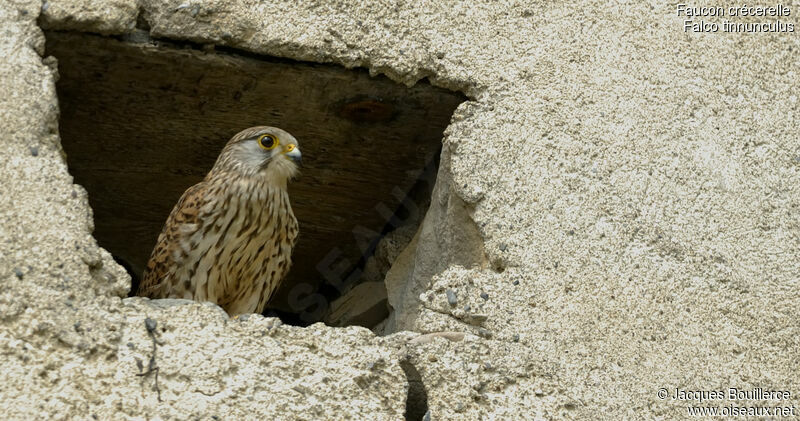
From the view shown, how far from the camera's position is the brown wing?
13.3 feet

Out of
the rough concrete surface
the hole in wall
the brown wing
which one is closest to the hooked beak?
the hole in wall

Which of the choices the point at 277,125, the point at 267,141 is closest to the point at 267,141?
the point at 267,141

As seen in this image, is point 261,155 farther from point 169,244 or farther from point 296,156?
point 169,244

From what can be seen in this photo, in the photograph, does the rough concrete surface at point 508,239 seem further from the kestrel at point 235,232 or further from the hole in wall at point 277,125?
the kestrel at point 235,232

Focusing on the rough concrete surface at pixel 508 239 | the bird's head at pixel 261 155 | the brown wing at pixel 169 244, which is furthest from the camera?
the bird's head at pixel 261 155

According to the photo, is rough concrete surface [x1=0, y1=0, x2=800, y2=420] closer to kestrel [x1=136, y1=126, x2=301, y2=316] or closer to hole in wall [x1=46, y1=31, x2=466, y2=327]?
hole in wall [x1=46, y1=31, x2=466, y2=327]

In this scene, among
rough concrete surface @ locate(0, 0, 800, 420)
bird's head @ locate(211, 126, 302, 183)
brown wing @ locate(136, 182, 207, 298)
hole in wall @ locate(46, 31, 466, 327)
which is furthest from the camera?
bird's head @ locate(211, 126, 302, 183)

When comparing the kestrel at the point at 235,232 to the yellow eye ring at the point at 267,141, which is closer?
the kestrel at the point at 235,232

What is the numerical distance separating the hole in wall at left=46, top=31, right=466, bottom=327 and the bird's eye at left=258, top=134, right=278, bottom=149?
79 mm

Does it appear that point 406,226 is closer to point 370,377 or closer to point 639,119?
point 639,119

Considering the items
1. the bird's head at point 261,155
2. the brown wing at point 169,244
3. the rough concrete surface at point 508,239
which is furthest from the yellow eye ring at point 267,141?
the rough concrete surface at point 508,239

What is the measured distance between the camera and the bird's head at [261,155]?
4.19 metres

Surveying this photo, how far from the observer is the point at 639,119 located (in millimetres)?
3711

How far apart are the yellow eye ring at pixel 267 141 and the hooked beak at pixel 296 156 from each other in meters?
0.07
